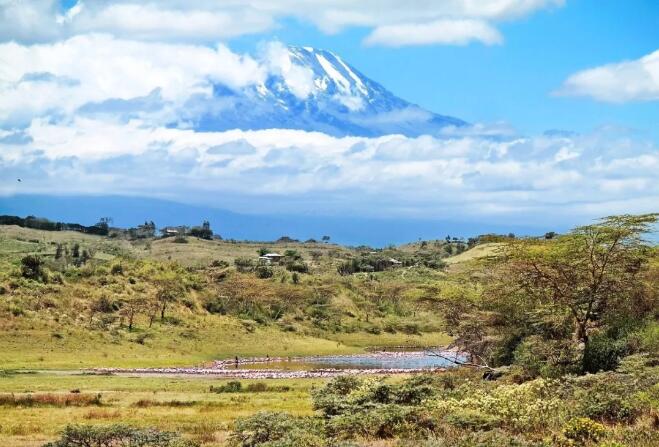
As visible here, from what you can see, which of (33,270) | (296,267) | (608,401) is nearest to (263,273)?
(296,267)

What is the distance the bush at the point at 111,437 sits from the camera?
77.8 ft

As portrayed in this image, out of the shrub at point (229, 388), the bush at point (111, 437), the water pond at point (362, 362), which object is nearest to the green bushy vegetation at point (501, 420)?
the bush at point (111, 437)

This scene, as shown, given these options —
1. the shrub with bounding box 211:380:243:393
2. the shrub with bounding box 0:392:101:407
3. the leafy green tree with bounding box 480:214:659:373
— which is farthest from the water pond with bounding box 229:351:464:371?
the shrub with bounding box 0:392:101:407

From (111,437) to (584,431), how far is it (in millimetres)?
13492

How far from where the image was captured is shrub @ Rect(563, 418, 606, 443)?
21.8 m

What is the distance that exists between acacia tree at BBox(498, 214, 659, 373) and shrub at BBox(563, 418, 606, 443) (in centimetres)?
1883

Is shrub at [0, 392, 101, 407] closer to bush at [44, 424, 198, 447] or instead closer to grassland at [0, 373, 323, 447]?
grassland at [0, 373, 323, 447]

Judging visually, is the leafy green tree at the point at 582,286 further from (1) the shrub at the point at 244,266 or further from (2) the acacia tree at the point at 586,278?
(1) the shrub at the point at 244,266

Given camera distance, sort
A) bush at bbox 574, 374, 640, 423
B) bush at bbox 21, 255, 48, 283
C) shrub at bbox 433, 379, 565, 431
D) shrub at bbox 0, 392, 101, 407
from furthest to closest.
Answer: bush at bbox 21, 255, 48, 283 → shrub at bbox 0, 392, 101, 407 → bush at bbox 574, 374, 640, 423 → shrub at bbox 433, 379, 565, 431

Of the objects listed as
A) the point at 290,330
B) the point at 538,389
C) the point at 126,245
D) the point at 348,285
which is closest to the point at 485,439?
the point at 538,389

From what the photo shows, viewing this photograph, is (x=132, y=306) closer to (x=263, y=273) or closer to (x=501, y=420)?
(x=263, y=273)

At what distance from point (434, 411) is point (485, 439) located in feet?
21.1

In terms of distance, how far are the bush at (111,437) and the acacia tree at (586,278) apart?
77.2 feet

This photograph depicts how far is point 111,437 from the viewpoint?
79.1ft
